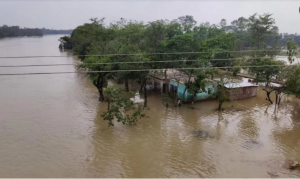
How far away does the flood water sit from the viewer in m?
10.3

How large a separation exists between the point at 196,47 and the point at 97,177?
12.2m

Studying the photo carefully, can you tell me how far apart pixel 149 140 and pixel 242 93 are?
10.4m

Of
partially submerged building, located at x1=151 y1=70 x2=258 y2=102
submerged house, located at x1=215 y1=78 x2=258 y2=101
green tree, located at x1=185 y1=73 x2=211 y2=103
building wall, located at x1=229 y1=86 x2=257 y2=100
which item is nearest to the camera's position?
green tree, located at x1=185 y1=73 x2=211 y2=103

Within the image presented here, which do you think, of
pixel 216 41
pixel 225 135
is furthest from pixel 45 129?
pixel 216 41

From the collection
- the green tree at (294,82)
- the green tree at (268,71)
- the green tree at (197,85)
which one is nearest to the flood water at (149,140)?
the green tree at (197,85)

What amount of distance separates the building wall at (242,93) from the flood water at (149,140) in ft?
2.69

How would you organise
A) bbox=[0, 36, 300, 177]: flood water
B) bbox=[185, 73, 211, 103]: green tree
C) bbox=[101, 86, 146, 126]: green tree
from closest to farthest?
bbox=[0, 36, 300, 177]: flood water
bbox=[101, 86, 146, 126]: green tree
bbox=[185, 73, 211, 103]: green tree

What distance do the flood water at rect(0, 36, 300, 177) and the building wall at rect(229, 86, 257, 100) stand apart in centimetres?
82

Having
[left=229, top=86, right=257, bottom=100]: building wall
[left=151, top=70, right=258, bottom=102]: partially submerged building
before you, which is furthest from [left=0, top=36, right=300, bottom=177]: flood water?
[left=229, top=86, right=257, bottom=100]: building wall

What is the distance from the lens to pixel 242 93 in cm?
2014

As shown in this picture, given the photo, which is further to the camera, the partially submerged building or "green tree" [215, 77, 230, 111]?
the partially submerged building

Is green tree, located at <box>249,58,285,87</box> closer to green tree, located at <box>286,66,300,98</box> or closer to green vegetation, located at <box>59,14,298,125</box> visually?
green vegetation, located at <box>59,14,298,125</box>

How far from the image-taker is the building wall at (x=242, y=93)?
64.0 ft

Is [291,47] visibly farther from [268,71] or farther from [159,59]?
[159,59]
